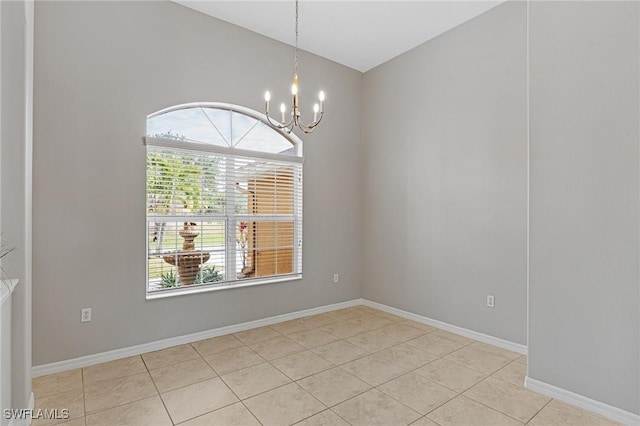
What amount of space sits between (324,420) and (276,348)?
1221 millimetres

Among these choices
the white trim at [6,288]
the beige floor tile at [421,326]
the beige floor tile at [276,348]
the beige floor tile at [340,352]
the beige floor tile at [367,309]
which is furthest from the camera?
the beige floor tile at [367,309]

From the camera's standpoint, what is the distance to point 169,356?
305cm

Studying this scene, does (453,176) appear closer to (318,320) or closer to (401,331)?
(401,331)

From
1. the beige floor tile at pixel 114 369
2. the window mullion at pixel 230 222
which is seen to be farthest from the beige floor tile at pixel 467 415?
the window mullion at pixel 230 222

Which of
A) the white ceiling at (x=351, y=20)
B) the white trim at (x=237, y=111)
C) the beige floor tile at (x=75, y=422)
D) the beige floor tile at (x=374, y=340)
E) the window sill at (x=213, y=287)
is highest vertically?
the white ceiling at (x=351, y=20)

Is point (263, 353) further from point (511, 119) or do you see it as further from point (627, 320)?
point (511, 119)

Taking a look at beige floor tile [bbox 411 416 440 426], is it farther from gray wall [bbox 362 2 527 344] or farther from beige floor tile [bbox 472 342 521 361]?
gray wall [bbox 362 2 527 344]

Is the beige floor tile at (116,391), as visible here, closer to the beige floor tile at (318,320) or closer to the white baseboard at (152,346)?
the white baseboard at (152,346)

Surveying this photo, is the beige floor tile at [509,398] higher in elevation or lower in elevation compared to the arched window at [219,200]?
lower

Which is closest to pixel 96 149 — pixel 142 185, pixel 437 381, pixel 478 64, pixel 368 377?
pixel 142 185

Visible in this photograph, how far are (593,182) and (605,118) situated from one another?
1.38 feet

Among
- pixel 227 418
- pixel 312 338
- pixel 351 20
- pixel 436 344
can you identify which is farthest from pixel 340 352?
pixel 351 20

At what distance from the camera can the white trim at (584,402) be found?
2.09 meters

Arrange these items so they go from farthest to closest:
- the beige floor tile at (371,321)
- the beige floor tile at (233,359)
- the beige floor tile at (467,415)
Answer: the beige floor tile at (371,321) < the beige floor tile at (233,359) < the beige floor tile at (467,415)
